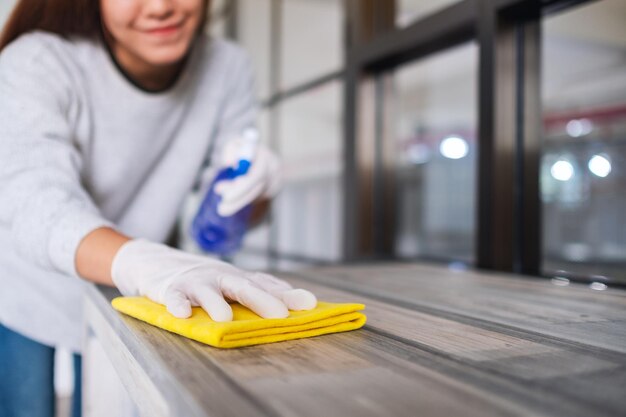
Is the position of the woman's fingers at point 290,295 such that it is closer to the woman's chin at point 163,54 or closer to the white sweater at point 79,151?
the white sweater at point 79,151

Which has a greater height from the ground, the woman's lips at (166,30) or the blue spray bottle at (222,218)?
the woman's lips at (166,30)

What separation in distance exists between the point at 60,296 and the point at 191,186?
0.41m

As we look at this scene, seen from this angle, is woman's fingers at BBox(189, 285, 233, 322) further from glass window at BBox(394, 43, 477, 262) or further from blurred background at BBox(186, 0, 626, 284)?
glass window at BBox(394, 43, 477, 262)

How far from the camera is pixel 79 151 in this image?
1.12 metres

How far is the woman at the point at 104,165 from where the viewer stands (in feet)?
2.60

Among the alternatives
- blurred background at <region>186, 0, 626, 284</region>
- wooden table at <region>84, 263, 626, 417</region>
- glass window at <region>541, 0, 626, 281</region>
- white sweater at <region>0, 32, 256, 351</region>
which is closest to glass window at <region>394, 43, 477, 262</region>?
blurred background at <region>186, 0, 626, 284</region>

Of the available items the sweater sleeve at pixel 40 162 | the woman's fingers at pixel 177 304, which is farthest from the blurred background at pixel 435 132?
the woman's fingers at pixel 177 304

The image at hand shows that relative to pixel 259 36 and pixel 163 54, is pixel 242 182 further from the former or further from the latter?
pixel 259 36

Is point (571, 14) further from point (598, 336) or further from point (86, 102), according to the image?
point (86, 102)

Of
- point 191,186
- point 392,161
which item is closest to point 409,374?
point 191,186

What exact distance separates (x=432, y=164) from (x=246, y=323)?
1.62 metres

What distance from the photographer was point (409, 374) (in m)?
0.48

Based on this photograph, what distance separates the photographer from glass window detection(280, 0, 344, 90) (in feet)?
7.75

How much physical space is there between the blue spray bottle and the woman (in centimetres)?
3
